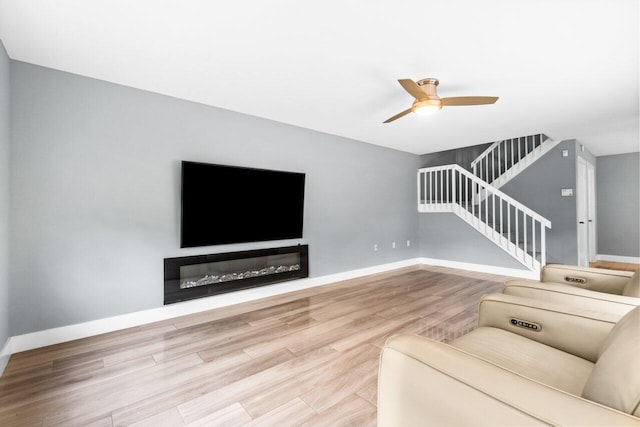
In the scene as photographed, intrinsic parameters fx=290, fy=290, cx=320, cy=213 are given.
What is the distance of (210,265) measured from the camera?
349 centimetres

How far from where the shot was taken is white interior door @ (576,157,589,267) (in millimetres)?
5098

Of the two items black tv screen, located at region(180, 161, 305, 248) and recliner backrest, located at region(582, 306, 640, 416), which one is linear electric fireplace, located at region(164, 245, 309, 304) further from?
recliner backrest, located at region(582, 306, 640, 416)

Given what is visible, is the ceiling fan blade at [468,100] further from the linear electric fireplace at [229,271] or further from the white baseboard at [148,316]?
the white baseboard at [148,316]

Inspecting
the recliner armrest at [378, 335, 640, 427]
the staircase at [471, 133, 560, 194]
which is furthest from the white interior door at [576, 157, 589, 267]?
the recliner armrest at [378, 335, 640, 427]

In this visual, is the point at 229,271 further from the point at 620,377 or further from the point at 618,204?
the point at 618,204

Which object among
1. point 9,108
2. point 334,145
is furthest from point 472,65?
point 9,108

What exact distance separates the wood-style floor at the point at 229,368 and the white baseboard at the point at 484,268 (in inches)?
80.4

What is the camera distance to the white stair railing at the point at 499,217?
4.89m

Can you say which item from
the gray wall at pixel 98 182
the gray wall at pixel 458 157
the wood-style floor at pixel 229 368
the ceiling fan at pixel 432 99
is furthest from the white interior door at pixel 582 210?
the gray wall at pixel 98 182

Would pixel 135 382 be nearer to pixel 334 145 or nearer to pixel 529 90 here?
pixel 334 145

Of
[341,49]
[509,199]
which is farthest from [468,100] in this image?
[509,199]

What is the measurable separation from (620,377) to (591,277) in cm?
→ 190

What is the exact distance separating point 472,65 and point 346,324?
2.74 m

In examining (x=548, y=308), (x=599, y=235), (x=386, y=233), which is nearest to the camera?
(x=548, y=308)
